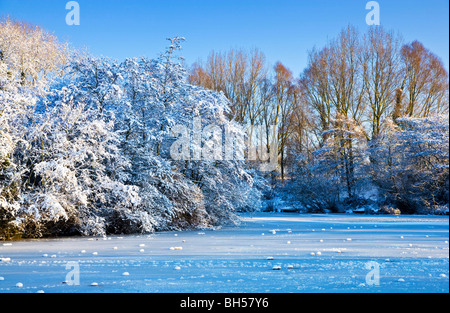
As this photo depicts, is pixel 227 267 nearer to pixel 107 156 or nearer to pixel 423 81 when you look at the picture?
pixel 107 156

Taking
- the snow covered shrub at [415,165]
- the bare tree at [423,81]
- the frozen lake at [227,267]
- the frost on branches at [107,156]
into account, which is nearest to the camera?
the frozen lake at [227,267]

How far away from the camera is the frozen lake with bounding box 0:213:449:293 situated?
5133 millimetres

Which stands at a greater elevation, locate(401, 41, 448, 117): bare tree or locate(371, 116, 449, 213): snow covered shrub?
locate(401, 41, 448, 117): bare tree

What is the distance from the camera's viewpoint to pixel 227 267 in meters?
6.63

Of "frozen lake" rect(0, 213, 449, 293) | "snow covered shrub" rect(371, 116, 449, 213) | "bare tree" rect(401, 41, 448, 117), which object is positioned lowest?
"frozen lake" rect(0, 213, 449, 293)

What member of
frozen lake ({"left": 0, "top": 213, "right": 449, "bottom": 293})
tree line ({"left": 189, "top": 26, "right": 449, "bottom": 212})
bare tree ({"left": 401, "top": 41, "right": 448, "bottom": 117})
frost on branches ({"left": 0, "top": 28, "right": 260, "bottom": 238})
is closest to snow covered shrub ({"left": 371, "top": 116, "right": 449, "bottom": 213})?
tree line ({"left": 189, "top": 26, "right": 449, "bottom": 212})

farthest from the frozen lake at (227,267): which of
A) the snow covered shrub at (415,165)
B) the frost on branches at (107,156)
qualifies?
the snow covered shrub at (415,165)

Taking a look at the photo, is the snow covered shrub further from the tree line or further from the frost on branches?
the frost on branches

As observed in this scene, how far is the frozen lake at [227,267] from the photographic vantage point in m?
5.13

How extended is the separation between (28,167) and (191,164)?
5708 mm

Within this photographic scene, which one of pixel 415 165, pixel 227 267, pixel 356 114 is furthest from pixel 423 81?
pixel 227 267

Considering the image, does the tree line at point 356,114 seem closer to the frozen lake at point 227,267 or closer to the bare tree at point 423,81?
the bare tree at point 423,81

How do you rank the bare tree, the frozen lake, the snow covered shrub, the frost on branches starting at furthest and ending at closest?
the bare tree, the snow covered shrub, the frost on branches, the frozen lake
